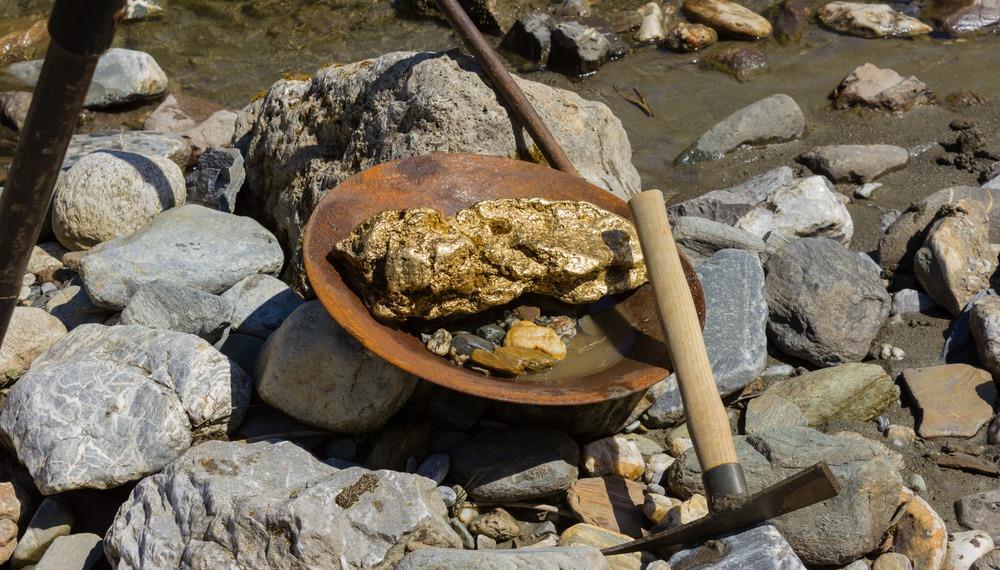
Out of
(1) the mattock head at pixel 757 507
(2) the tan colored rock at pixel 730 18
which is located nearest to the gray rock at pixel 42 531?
(1) the mattock head at pixel 757 507

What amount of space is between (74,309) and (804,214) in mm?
4511

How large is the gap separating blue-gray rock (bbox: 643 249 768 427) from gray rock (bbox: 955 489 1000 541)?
109cm

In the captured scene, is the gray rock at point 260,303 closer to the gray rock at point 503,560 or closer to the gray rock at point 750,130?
the gray rock at point 503,560

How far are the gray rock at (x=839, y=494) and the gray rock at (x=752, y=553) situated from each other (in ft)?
1.45

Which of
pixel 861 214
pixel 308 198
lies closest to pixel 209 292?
pixel 308 198

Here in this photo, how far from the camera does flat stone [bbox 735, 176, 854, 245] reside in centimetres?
600

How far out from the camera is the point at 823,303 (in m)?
5.04

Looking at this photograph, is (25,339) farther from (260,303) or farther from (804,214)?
(804,214)

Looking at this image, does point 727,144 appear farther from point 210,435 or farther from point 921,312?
point 210,435

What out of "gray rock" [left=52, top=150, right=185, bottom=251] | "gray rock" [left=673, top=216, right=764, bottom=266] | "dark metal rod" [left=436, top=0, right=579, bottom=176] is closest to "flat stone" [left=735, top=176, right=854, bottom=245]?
"gray rock" [left=673, top=216, right=764, bottom=266]

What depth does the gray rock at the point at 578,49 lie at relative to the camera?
8.45 meters

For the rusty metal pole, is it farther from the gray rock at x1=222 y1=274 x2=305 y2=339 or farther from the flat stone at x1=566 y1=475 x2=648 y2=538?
the gray rock at x1=222 y1=274 x2=305 y2=339

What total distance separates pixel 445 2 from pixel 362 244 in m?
1.89

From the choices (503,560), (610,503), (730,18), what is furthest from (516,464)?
(730,18)
